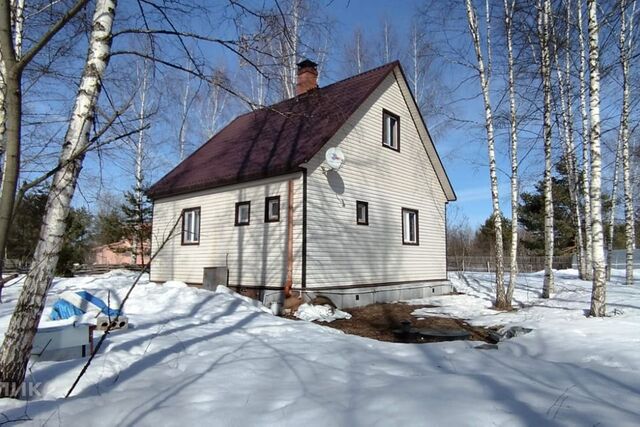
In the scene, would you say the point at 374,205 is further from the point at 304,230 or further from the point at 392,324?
the point at 392,324

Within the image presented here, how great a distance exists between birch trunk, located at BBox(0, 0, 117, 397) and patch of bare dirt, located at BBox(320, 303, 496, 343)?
5.52m

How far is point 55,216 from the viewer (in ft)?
11.6

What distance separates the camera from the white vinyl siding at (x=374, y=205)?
11.0 metres

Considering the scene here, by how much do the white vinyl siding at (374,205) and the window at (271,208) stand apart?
3.25 feet

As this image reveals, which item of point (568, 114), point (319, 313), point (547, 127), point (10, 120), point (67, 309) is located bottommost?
point (319, 313)

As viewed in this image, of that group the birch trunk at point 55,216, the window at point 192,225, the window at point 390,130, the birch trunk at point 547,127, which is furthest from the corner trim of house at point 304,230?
the birch trunk at point 55,216

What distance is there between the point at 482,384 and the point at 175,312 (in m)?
6.06

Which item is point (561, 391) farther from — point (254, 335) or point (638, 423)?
point (254, 335)

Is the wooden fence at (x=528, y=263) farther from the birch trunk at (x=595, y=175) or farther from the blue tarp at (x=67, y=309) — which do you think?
the blue tarp at (x=67, y=309)

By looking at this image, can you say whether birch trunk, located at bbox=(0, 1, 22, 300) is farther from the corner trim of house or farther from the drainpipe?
the drainpipe

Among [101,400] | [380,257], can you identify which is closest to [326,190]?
[380,257]

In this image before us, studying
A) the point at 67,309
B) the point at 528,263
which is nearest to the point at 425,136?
the point at 67,309

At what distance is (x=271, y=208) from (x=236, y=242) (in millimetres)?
1425

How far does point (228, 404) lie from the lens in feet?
11.1
